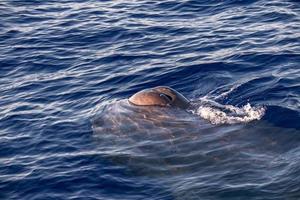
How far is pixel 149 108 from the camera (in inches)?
605

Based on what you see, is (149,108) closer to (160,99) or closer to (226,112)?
(160,99)

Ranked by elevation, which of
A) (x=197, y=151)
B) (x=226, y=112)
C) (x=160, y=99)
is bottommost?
(x=226, y=112)

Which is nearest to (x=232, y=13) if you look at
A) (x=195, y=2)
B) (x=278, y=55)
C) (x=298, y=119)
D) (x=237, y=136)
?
(x=195, y=2)

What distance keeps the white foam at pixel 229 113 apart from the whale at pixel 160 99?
17.6 inches

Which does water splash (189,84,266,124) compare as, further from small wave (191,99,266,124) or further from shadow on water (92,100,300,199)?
shadow on water (92,100,300,199)

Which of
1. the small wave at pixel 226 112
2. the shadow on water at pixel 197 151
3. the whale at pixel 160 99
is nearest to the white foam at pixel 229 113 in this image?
the small wave at pixel 226 112

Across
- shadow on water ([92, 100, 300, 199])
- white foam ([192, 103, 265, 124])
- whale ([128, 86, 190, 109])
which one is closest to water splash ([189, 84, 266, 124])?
white foam ([192, 103, 265, 124])

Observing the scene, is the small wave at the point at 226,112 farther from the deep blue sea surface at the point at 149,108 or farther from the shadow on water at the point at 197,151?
the shadow on water at the point at 197,151

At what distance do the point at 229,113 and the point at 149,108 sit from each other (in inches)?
72.7

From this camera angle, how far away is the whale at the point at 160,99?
609 inches

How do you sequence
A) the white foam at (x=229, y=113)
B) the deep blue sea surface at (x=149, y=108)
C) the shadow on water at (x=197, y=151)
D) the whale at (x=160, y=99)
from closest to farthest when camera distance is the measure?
the shadow on water at (x=197, y=151)
the deep blue sea surface at (x=149, y=108)
the white foam at (x=229, y=113)
the whale at (x=160, y=99)

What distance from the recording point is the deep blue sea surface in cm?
1278

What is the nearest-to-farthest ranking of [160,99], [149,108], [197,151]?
[197,151] → [149,108] → [160,99]

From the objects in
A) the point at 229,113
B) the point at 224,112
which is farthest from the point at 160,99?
the point at 229,113
